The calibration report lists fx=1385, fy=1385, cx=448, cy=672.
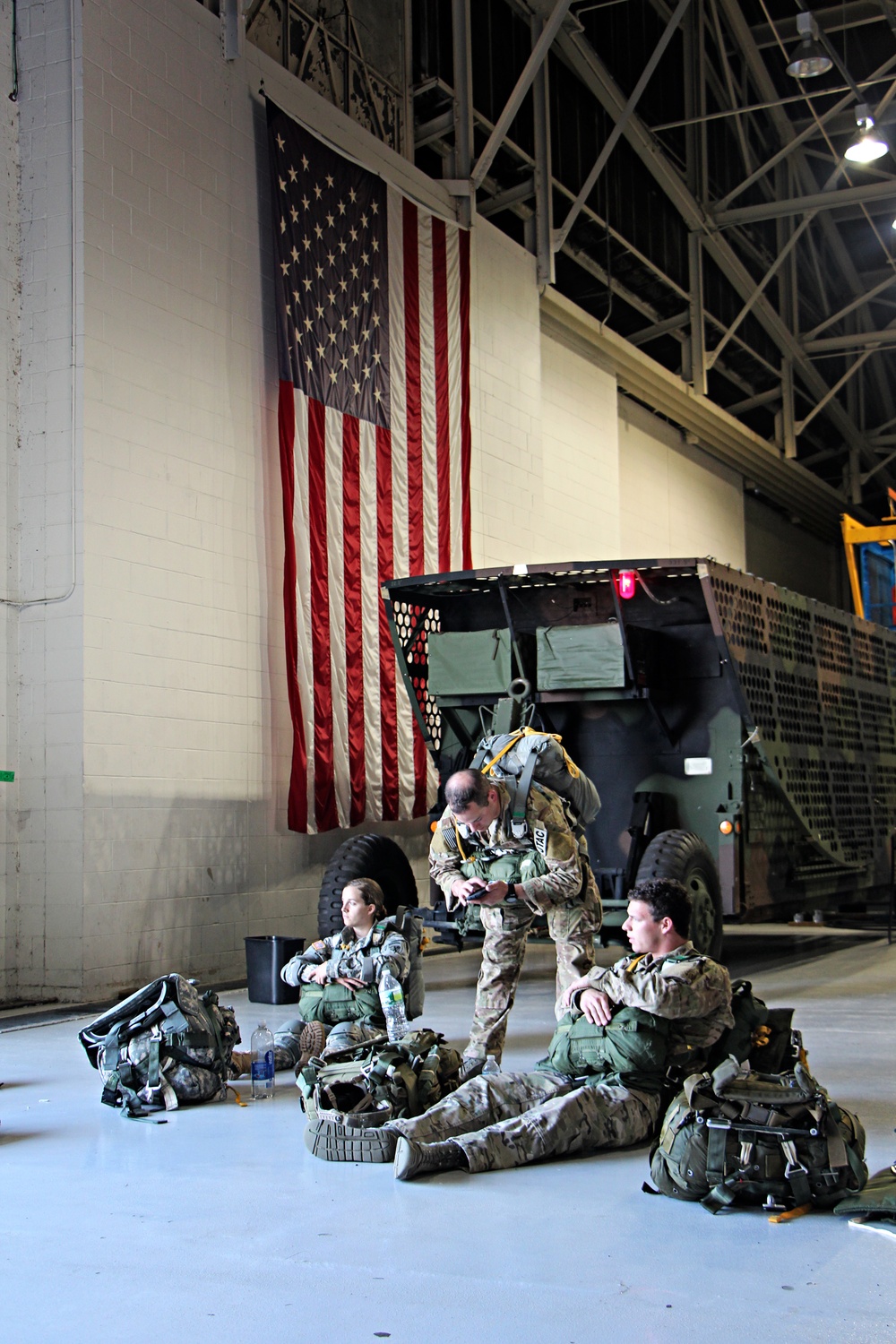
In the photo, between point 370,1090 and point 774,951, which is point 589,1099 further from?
point 774,951

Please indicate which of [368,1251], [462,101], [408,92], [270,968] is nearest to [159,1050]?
[368,1251]

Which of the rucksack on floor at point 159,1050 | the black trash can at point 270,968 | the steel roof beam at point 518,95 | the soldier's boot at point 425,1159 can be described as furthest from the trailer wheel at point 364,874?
the steel roof beam at point 518,95

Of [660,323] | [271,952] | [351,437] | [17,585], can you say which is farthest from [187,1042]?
[660,323]

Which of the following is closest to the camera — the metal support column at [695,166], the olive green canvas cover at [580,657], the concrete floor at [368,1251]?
the concrete floor at [368,1251]

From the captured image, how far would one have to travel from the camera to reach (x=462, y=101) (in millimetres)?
13414

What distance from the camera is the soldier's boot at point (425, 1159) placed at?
4.32m

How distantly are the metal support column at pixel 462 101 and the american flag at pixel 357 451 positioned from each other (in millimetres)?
510

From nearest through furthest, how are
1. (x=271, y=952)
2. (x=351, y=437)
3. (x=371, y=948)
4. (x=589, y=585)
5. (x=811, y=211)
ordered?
(x=371, y=948)
(x=271, y=952)
(x=589, y=585)
(x=351, y=437)
(x=811, y=211)

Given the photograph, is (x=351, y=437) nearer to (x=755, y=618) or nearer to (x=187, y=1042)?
(x=755, y=618)

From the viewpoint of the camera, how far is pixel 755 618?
9242 millimetres

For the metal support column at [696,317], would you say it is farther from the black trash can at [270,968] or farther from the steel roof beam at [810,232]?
the black trash can at [270,968]

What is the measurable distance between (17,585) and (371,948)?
4.16 m

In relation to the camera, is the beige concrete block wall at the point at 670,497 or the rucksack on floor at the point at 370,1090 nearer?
the rucksack on floor at the point at 370,1090

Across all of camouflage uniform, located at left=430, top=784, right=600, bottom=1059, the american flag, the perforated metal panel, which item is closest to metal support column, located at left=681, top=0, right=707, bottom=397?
the american flag
